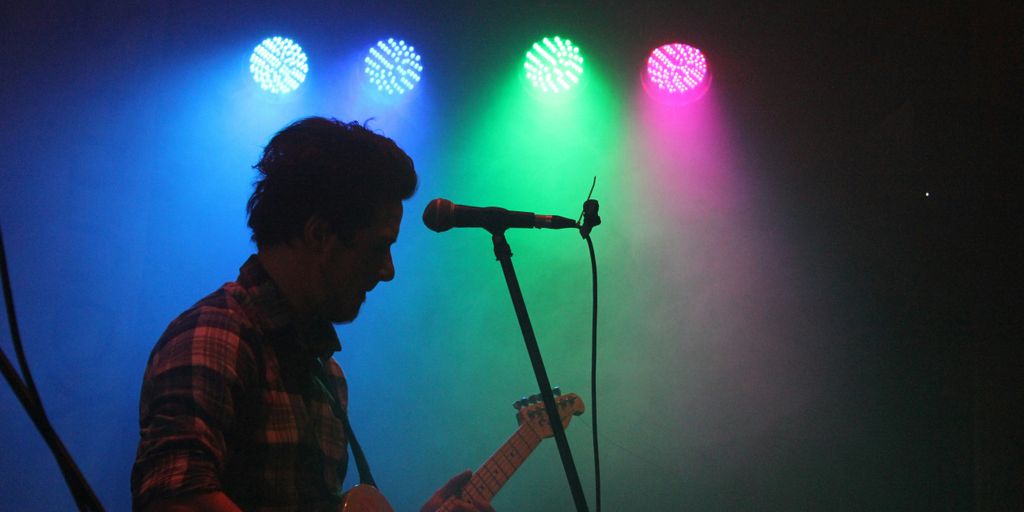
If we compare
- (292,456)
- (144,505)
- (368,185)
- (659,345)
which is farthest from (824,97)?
(144,505)

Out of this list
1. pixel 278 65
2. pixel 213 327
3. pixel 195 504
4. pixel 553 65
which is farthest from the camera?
pixel 553 65

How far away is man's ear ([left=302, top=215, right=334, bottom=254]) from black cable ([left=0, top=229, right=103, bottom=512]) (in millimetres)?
796

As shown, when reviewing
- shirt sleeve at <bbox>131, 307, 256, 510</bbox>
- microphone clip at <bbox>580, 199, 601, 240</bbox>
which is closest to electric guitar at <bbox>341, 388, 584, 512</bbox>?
microphone clip at <bbox>580, 199, 601, 240</bbox>

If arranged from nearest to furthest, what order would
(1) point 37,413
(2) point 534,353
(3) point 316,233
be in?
1. (1) point 37,413
2. (3) point 316,233
3. (2) point 534,353

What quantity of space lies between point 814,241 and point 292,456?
3.77 m

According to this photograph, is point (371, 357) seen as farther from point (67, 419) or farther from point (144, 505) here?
point (144, 505)

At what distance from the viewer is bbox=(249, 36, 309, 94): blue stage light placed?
12.3 feet

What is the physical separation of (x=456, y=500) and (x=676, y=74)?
130 inches

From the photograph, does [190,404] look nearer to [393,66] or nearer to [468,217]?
[468,217]

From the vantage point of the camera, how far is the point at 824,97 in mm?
4215

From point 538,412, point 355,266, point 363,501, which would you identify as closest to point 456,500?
point 538,412

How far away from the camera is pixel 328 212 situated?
1.44 metres

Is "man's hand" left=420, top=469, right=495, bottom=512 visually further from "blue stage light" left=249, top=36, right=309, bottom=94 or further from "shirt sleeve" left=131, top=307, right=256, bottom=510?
"blue stage light" left=249, top=36, right=309, bottom=94

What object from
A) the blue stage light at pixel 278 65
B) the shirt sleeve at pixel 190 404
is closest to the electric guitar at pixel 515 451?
the shirt sleeve at pixel 190 404
